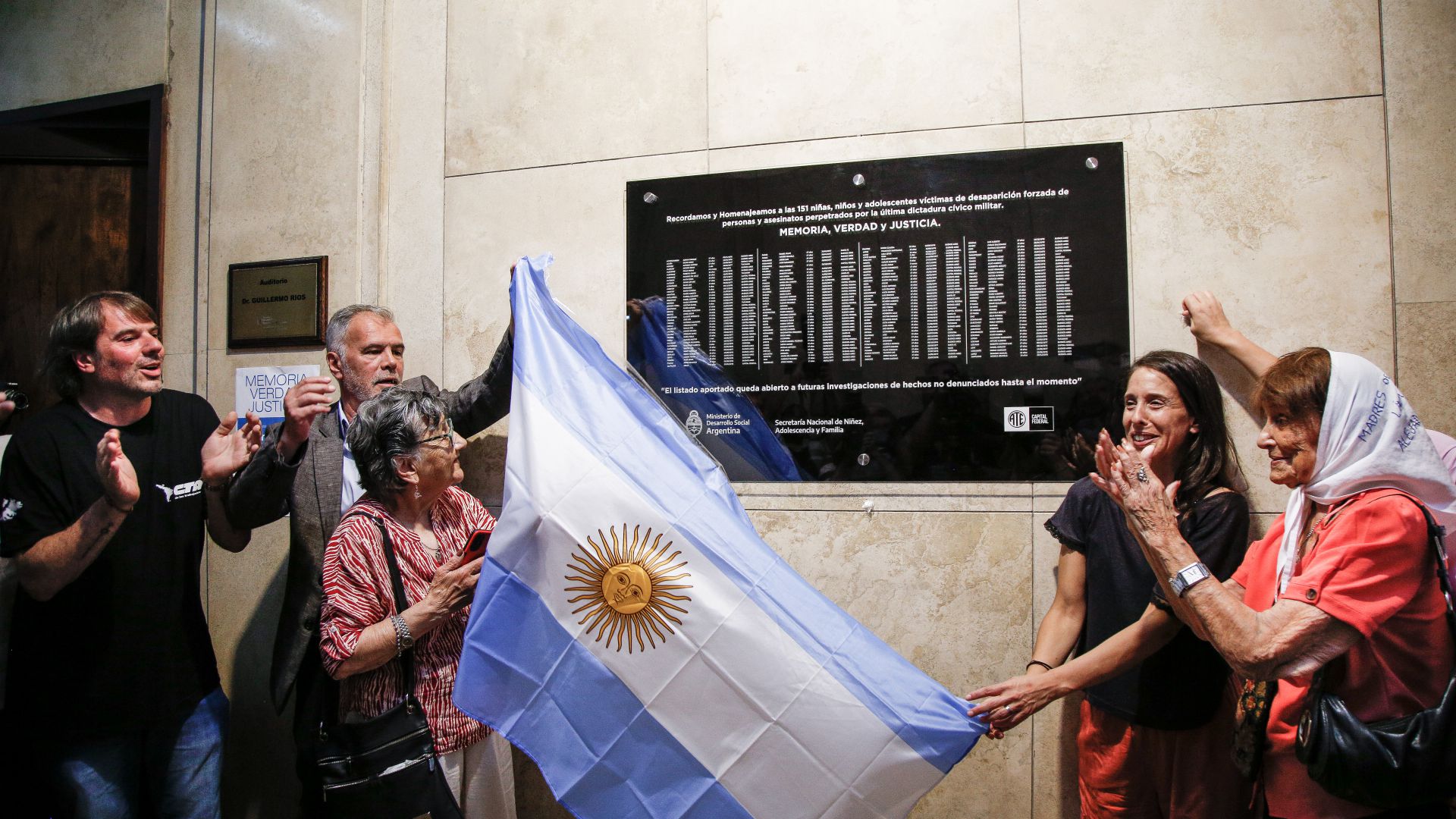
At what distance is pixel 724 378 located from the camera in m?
2.95

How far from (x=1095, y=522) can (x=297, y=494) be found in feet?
8.00

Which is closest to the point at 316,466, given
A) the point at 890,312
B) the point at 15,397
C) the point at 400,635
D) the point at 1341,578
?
the point at 400,635

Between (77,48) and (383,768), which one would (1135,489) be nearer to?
(383,768)

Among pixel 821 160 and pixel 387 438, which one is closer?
pixel 387 438

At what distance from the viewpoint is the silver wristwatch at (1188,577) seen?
5.76ft

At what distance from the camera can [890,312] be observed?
2809 mm

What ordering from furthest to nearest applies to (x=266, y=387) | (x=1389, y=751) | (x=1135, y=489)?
(x=266, y=387) < (x=1135, y=489) < (x=1389, y=751)

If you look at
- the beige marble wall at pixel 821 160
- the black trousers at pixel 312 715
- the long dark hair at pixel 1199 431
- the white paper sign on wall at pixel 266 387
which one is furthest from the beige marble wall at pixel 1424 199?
the white paper sign on wall at pixel 266 387

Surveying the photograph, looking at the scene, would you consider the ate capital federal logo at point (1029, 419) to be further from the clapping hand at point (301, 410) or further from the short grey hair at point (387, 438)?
the clapping hand at point (301, 410)

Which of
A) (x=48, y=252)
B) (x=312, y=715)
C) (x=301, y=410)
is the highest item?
(x=48, y=252)

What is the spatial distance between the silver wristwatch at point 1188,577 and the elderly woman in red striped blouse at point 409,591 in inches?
65.8

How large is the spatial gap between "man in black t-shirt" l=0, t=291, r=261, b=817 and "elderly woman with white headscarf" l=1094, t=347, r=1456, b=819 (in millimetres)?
2679

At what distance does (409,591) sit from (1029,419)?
77.5 inches

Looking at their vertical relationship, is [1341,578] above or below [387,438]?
below
